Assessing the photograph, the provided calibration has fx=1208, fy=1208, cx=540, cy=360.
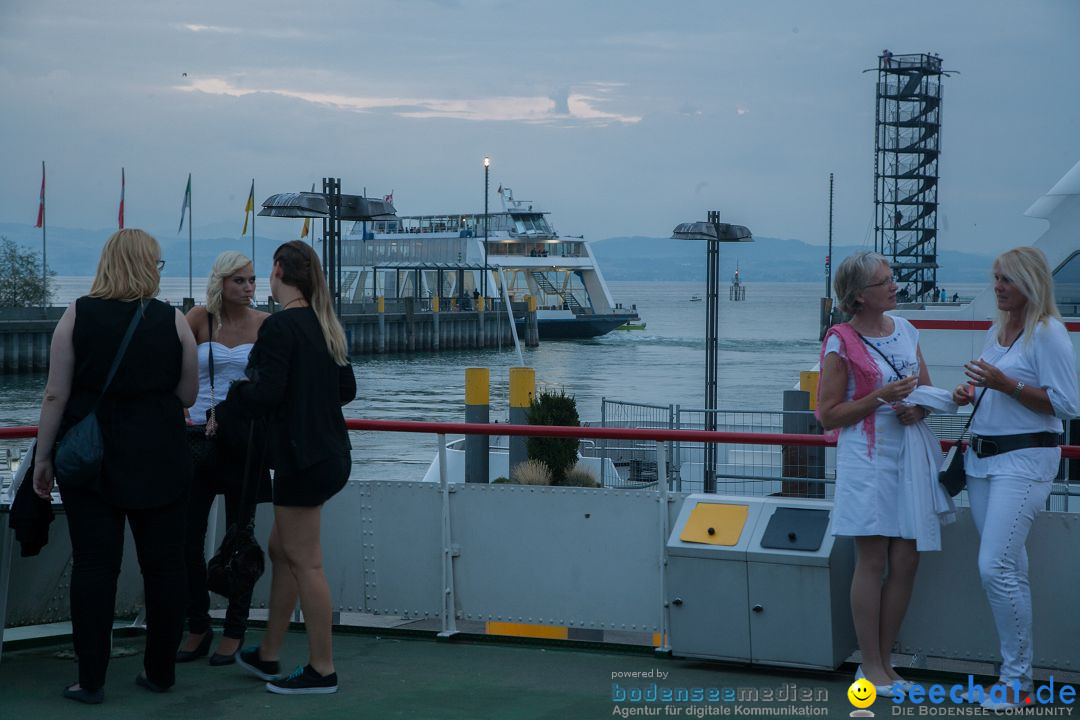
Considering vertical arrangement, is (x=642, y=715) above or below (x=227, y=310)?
below

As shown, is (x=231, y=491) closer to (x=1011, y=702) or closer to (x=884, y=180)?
(x=1011, y=702)

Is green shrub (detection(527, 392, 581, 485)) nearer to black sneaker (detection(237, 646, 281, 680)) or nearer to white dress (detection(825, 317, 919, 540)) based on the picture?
black sneaker (detection(237, 646, 281, 680))

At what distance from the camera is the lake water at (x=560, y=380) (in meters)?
30.5

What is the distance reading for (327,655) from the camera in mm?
4188

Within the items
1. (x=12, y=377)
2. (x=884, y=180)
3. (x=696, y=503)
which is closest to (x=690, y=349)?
(x=884, y=180)

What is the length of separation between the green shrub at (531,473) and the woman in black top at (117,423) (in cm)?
810

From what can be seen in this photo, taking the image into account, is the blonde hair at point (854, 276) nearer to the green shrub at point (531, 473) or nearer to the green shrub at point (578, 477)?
the green shrub at point (531, 473)

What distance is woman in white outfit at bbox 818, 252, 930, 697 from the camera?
13.3ft

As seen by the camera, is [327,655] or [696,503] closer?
[327,655]

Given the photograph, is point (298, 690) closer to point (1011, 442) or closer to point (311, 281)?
point (311, 281)

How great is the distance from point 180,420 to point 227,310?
63cm

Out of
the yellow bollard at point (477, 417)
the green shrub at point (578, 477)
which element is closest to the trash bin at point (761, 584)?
the yellow bollard at point (477, 417)

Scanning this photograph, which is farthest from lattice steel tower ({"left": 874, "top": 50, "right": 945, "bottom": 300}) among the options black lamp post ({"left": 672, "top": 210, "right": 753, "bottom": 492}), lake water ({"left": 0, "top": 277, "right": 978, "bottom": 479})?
black lamp post ({"left": 672, "top": 210, "right": 753, "bottom": 492})

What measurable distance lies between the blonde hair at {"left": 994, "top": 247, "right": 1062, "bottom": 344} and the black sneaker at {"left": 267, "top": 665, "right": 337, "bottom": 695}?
8.64ft
